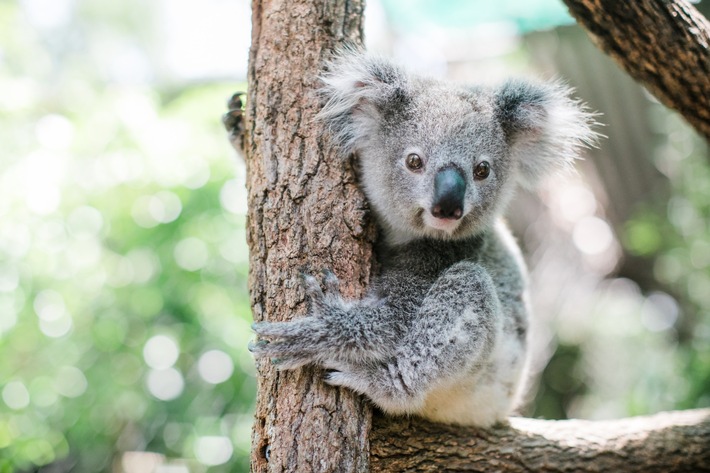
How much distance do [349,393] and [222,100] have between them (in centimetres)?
370

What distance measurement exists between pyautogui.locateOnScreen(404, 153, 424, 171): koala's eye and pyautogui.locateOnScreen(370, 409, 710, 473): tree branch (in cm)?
115

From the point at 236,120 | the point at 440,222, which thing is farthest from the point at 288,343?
the point at 236,120

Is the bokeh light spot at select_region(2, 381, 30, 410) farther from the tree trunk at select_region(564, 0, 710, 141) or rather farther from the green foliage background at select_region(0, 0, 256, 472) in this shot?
the tree trunk at select_region(564, 0, 710, 141)

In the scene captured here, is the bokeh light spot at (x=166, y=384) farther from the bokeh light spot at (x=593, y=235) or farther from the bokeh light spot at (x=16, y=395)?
the bokeh light spot at (x=593, y=235)

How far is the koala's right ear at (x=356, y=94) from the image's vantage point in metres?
3.06

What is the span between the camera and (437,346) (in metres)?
2.92

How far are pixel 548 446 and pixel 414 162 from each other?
165 cm

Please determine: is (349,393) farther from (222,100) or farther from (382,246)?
(222,100)

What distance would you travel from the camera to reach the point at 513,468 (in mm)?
3398

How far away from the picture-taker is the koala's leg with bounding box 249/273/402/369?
8.73ft

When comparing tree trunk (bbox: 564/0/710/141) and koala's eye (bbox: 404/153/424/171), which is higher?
tree trunk (bbox: 564/0/710/141)

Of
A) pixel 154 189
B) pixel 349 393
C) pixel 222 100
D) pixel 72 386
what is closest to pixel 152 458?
pixel 72 386

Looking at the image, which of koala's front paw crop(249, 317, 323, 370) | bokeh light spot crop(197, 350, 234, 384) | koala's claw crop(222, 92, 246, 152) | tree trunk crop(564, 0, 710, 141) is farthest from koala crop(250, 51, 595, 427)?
bokeh light spot crop(197, 350, 234, 384)

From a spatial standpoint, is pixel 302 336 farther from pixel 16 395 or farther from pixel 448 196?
pixel 16 395
